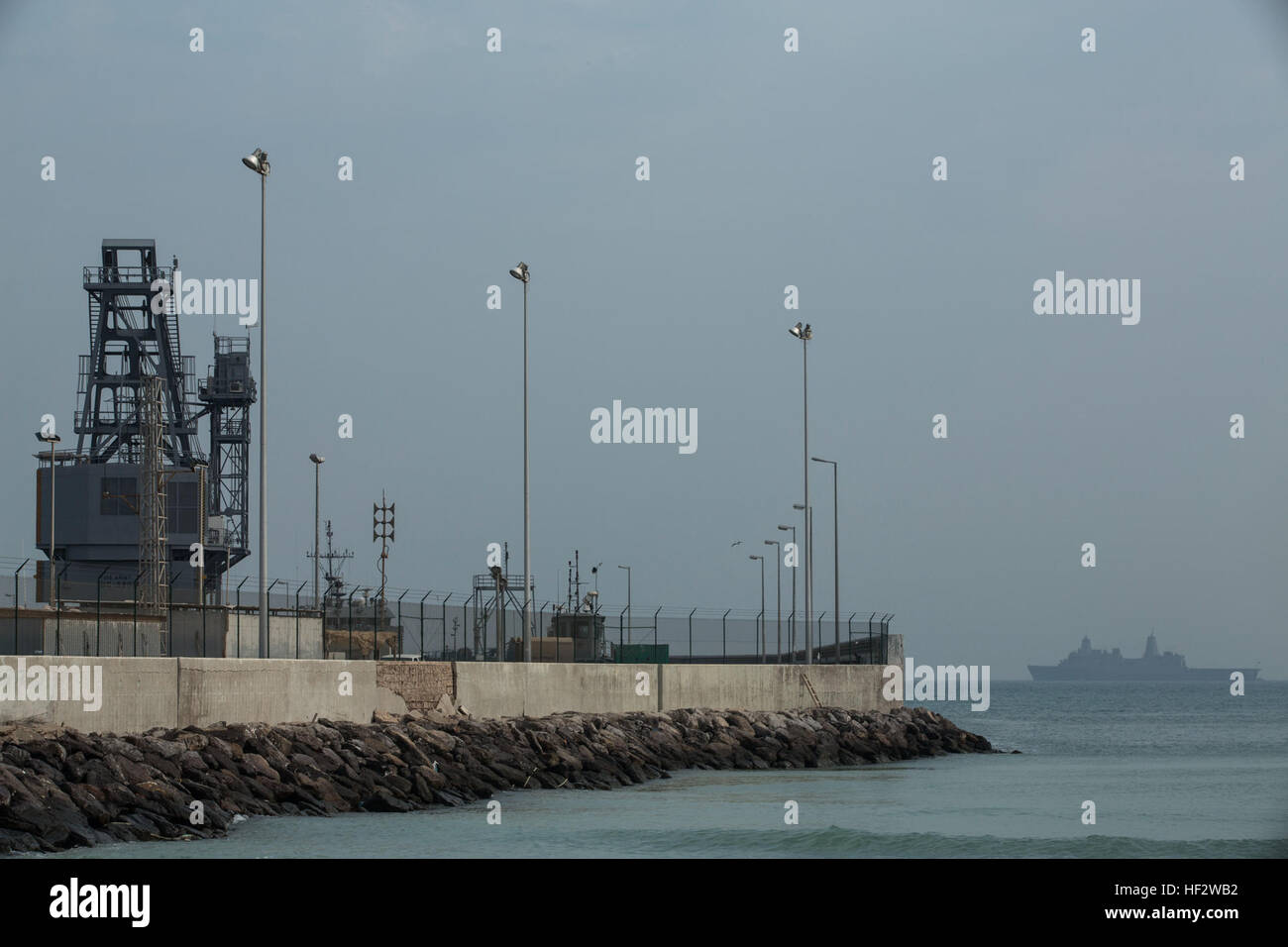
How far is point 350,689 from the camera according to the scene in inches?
1476

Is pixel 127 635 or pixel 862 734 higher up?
pixel 127 635

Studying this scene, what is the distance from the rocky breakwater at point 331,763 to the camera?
2611 centimetres

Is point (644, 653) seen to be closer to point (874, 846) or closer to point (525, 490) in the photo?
point (525, 490)

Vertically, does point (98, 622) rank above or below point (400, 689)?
above

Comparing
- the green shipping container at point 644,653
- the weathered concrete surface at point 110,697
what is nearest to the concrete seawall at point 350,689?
the weathered concrete surface at point 110,697

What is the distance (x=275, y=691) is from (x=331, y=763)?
2803 mm

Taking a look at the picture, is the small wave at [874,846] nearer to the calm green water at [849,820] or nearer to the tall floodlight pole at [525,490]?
the calm green water at [849,820]

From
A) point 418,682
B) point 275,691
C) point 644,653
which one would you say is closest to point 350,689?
point 275,691
